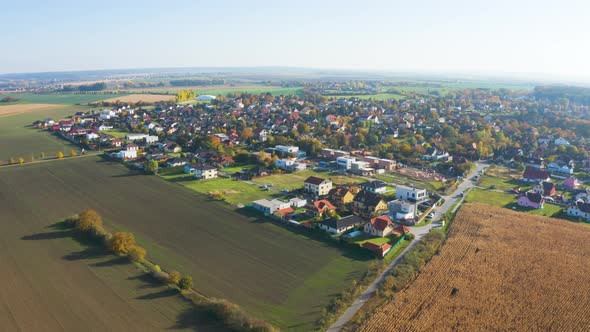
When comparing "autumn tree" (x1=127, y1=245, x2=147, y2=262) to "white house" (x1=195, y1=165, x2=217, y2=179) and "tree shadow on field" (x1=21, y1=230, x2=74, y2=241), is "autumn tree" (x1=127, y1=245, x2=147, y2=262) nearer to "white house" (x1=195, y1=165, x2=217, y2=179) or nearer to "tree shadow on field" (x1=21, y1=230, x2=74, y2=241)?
"tree shadow on field" (x1=21, y1=230, x2=74, y2=241)

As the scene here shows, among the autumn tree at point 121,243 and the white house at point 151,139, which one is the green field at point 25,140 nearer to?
the white house at point 151,139

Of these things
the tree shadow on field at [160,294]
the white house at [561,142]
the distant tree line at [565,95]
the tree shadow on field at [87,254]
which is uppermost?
the distant tree line at [565,95]

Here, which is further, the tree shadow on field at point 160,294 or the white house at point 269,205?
the white house at point 269,205

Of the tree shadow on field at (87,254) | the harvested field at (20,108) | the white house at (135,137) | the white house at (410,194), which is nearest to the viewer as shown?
the tree shadow on field at (87,254)

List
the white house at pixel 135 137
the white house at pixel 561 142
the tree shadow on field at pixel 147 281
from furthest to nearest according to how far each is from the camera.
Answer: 1. the white house at pixel 135 137
2. the white house at pixel 561 142
3. the tree shadow on field at pixel 147 281

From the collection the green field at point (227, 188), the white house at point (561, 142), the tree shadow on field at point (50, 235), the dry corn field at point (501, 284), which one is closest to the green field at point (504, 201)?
the dry corn field at point (501, 284)

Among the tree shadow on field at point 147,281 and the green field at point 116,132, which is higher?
the green field at point 116,132

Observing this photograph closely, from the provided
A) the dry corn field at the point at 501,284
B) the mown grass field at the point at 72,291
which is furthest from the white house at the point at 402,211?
the mown grass field at the point at 72,291

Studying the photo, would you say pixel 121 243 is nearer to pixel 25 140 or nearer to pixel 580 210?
pixel 580 210

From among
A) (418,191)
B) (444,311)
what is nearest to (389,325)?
(444,311)
